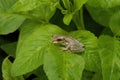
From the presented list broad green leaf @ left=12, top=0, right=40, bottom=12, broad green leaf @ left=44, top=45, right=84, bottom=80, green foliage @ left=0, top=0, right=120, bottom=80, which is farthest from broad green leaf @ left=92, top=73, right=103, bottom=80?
broad green leaf @ left=12, top=0, right=40, bottom=12

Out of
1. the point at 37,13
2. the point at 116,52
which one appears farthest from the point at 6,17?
the point at 116,52

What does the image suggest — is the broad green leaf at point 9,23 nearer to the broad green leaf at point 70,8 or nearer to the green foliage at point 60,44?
the green foliage at point 60,44

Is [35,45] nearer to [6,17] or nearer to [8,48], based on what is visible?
[6,17]

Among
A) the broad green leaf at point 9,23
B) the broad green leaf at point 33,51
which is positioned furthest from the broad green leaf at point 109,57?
the broad green leaf at point 9,23

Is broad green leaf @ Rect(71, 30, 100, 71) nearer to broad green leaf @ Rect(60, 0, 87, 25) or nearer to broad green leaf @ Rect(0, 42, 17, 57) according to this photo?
broad green leaf @ Rect(60, 0, 87, 25)

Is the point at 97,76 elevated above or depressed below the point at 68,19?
below

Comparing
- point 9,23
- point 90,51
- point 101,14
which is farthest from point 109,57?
point 9,23

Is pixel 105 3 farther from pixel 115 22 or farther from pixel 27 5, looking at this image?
pixel 27 5

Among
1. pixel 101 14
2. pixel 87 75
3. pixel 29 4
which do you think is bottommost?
pixel 87 75
